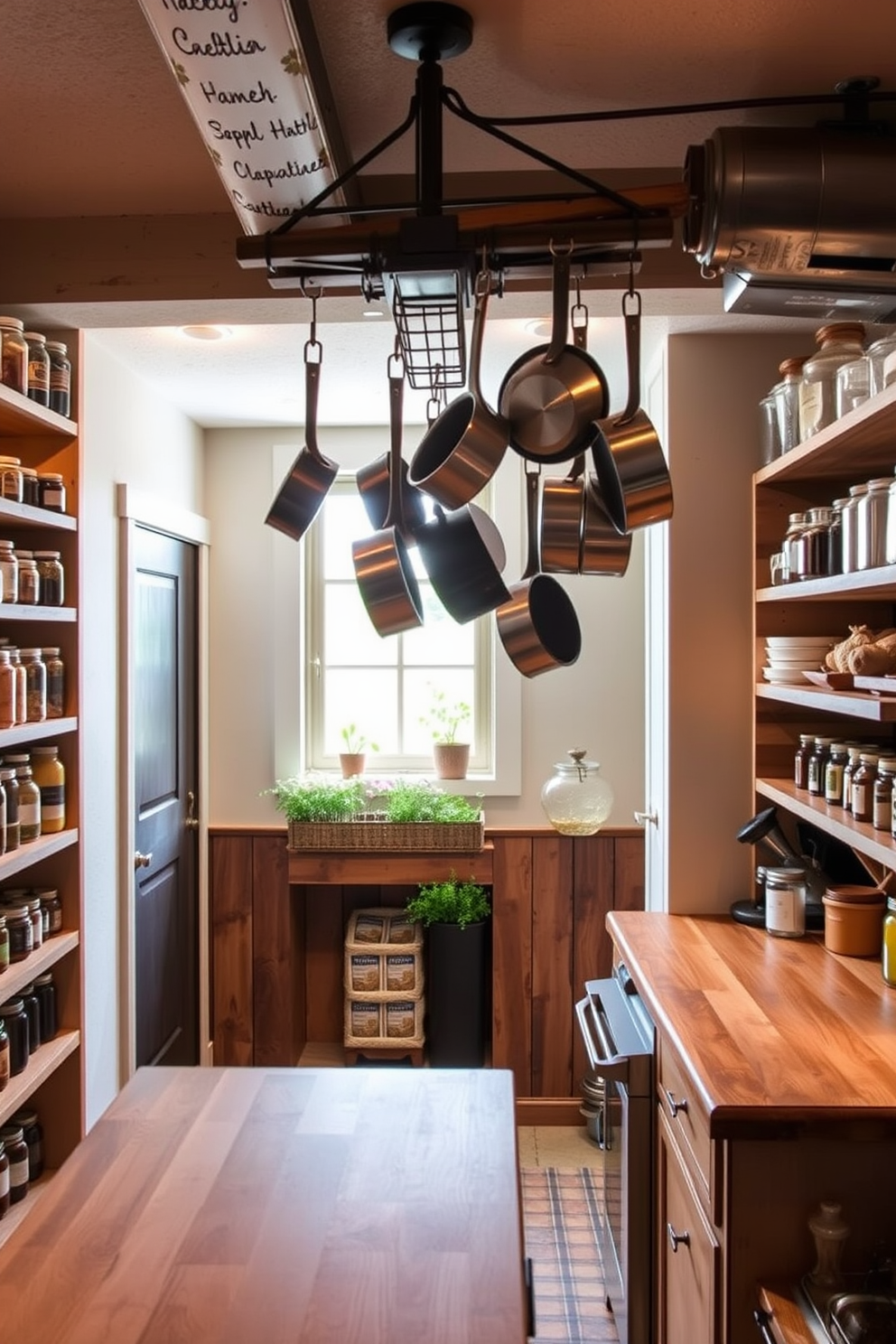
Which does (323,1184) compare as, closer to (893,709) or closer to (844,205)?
(893,709)

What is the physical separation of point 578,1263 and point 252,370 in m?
2.60

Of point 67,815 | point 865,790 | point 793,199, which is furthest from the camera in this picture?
point 67,815

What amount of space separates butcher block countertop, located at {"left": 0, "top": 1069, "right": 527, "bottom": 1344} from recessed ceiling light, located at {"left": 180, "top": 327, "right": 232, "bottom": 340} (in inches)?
69.5

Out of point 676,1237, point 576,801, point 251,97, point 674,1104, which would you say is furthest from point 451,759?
point 251,97

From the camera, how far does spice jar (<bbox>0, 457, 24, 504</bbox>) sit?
2.01m

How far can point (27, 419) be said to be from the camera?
83.8 inches

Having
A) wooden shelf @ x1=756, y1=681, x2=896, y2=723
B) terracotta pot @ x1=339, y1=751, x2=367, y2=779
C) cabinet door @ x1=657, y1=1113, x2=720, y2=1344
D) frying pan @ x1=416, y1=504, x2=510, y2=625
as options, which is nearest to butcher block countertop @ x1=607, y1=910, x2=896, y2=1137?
cabinet door @ x1=657, y1=1113, x2=720, y2=1344

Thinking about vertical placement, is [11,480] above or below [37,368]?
below

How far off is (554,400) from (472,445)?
0.12 metres

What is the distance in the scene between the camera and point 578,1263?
8.63 ft

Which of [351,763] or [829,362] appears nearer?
[829,362]

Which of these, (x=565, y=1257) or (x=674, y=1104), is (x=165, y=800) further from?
(x=674, y=1104)

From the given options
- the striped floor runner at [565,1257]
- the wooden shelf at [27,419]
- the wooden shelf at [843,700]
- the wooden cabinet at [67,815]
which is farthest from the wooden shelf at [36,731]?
the wooden shelf at [843,700]

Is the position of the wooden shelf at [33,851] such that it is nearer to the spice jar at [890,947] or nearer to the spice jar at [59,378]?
the spice jar at [59,378]
